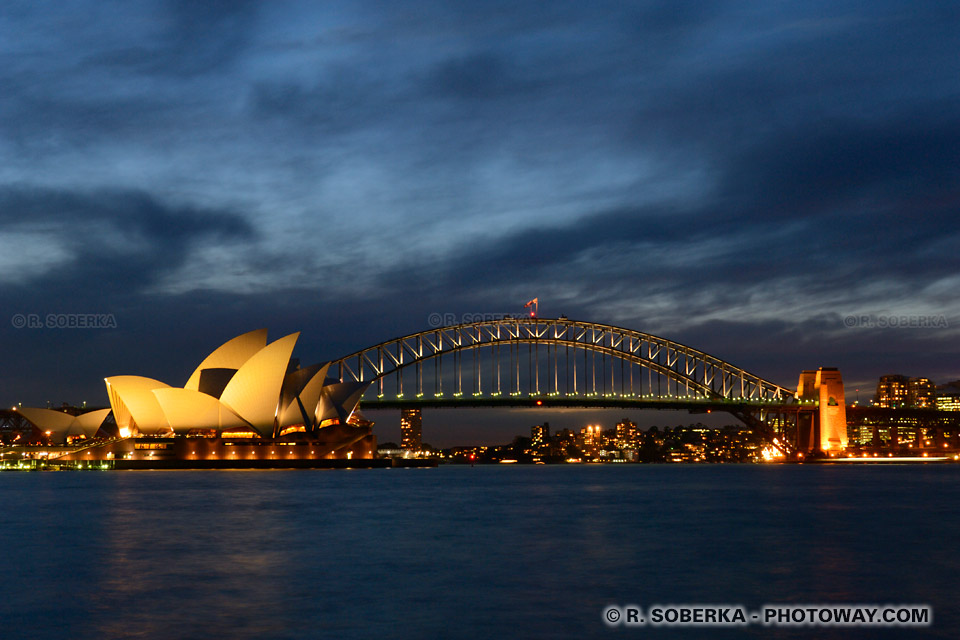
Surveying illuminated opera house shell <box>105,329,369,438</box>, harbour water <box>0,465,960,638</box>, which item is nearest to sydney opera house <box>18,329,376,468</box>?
illuminated opera house shell <box>105,329,369,438</box>

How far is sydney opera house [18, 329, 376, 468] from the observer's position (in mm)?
84938

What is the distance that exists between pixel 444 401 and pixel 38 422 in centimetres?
5165

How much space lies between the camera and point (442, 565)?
80.6 ft

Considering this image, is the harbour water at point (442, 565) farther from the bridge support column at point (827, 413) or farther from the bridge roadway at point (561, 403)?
the bridge support column at point (827, 413)

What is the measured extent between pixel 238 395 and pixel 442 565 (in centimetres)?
6356

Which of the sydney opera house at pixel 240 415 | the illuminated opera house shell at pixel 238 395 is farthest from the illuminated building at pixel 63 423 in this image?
the illuminated opera house shell at pixel 238 395

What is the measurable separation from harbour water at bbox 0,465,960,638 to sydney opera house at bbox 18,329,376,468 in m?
38.7

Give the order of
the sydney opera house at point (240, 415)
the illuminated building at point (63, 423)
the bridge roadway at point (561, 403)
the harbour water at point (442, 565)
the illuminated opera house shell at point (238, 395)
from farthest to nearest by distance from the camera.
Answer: the illuminated building at point (63, 423)
the bridge roadway at point (561, 403)
the sydney opera house at point (240, 415)
the illuminated opera house shell at point (238, 395)
the harbour water at point (442, 565)

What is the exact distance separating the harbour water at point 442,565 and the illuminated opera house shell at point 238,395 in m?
36.7

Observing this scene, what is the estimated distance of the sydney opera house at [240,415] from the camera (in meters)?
84.9

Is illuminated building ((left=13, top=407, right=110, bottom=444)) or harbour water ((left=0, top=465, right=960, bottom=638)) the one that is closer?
harbour water ((left=0, top=465, right=960, bottom=638))

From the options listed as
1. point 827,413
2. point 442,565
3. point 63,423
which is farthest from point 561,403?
point 442,565

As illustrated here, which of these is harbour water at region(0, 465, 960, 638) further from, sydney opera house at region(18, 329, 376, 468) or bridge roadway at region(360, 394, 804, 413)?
bridge roadway at region(360, 394, 804, 413)

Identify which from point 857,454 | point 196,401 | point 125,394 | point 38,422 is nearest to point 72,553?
point 196,401
